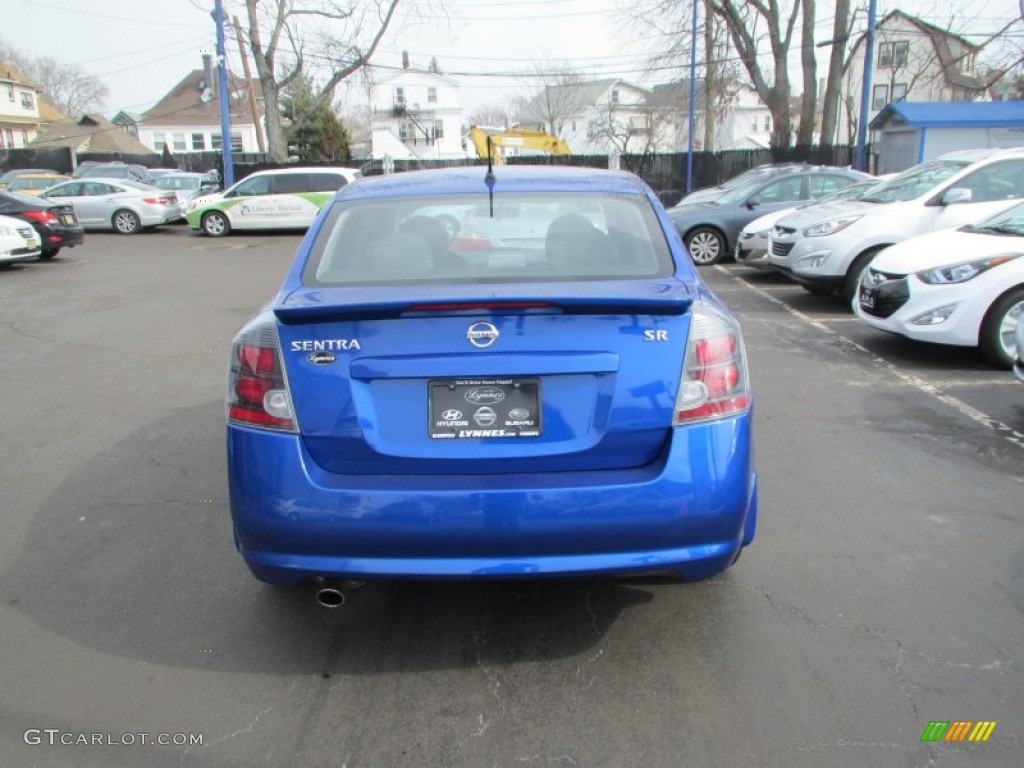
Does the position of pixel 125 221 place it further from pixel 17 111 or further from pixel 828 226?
pixel 17 111

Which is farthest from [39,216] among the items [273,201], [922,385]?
[922,385]

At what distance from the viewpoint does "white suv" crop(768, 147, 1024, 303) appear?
918cm

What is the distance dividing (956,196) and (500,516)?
822 cm

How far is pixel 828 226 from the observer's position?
979 centimetres

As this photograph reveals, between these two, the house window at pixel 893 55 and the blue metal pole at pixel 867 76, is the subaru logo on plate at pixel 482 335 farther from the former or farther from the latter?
the house window at pixel 893 55

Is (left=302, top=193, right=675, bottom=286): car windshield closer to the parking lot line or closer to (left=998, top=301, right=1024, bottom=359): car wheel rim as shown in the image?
the parking lot line

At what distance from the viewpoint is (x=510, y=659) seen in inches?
117

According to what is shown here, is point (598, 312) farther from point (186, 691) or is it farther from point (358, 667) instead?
point (186, 691)

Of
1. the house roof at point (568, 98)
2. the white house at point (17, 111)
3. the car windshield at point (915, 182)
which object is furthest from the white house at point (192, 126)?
the car windshield at point (915, 182)

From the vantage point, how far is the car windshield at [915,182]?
9.83 metres

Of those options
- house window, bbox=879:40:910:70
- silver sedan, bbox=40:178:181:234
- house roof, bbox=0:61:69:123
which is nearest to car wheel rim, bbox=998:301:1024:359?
silver sedan, bbox=40:178:181:234

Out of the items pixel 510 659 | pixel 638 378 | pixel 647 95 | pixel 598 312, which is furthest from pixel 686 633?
pixel 647 95

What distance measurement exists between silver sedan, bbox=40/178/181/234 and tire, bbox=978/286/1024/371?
20.8m

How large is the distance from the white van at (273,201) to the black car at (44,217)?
5351mm
